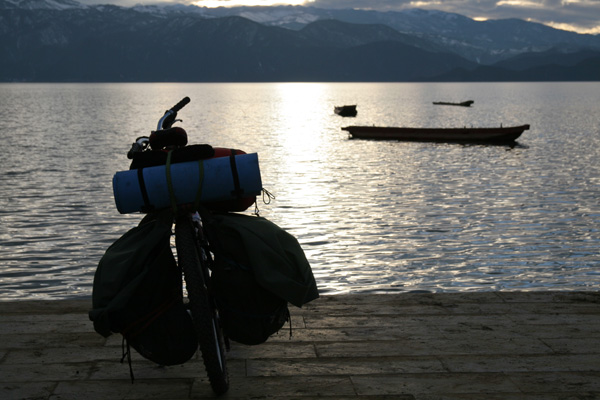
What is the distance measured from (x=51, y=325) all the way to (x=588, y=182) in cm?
2757

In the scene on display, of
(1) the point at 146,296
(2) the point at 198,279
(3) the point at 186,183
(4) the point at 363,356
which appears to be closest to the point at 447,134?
(4) the point at 363,356

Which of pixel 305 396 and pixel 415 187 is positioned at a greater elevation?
pixel 305 396

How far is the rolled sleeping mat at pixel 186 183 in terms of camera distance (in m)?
4.45

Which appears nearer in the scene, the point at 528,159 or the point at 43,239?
the point at 43,239

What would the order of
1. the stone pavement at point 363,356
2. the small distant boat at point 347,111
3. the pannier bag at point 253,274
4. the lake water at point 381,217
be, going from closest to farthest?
1. the pannier bag at point 253,274
2. the stone pavement at point 363,356
3. the lake water at point 381,217
4. the small distant boat at point 347,111

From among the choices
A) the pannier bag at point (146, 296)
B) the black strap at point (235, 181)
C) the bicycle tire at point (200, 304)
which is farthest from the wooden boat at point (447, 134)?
the bicycle tire at point (200, 304)

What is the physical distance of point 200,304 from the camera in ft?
13.8

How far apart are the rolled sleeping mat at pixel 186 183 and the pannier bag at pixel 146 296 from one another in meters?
0.13

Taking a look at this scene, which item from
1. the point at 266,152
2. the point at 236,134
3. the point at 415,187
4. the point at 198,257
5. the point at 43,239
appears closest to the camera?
the point at 198,257

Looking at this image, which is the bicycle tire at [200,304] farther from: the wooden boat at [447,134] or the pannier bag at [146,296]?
the wooden boat at [447,134]

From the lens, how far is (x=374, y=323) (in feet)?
19.5

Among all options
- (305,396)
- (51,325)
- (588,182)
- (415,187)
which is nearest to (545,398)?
(305,396)

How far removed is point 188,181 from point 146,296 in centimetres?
71

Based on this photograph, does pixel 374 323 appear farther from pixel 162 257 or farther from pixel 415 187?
pixel 415 187
